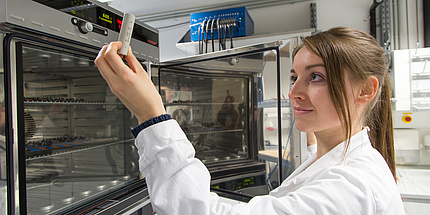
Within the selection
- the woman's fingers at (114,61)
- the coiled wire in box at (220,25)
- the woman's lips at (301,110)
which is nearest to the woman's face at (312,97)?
the woman's lips at (301,110)

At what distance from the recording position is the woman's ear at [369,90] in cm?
67

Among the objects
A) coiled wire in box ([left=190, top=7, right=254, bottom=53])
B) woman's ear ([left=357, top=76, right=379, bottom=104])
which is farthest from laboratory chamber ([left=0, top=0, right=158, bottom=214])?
woman's ear ([left=357, top=76, right=379, bottom=104])

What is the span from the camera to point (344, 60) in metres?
0.63

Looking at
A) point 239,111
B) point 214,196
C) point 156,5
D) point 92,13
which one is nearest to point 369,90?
point 214,196

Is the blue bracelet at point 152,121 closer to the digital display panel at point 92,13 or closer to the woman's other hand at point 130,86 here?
the woman's other hand at point 130,86

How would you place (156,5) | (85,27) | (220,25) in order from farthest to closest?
1. (156,5)
2. (220,25)
3. (85,27)

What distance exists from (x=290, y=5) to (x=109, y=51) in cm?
280

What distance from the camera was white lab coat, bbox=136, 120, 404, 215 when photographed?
1.67 feet

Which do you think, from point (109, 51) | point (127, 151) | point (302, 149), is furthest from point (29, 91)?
point (302, 149)

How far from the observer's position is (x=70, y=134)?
1.60 metres

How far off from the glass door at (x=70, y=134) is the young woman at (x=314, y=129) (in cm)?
77

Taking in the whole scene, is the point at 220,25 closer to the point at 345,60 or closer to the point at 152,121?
the point at 345,60

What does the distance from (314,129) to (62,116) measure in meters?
1.50

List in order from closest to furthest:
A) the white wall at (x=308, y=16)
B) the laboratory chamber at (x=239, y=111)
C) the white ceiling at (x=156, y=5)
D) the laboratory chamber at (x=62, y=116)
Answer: the laboratory chamber at (x=62, y=116), the laboratory chamber at (x=239, y=111), the white wall at (x=308, y=16), the white ceiling at (x=156, y=5)
